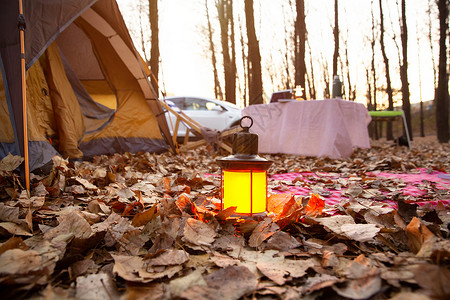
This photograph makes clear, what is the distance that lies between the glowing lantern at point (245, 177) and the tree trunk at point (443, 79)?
1109cm

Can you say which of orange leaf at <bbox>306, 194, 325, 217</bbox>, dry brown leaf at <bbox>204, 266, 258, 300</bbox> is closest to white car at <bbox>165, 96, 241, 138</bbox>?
orange leaf at <bbox>306, 194, 325, 217</bbox>

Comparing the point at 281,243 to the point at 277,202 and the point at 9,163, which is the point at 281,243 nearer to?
the point at 277,202

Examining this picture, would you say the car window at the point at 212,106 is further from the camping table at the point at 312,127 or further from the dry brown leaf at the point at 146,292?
the dry brown leaf at the point at 146,292

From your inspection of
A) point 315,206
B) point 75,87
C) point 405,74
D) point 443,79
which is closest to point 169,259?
point 315,206

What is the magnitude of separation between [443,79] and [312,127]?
296 inches

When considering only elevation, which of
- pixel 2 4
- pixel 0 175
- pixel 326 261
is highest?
pixel 2 4

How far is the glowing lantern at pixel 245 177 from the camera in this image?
1380 mm

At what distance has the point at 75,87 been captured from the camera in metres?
4.49

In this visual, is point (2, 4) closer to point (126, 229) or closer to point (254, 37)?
point (126, 229)

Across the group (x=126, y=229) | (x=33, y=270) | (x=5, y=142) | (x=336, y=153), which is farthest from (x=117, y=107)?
(x=33, y=270)

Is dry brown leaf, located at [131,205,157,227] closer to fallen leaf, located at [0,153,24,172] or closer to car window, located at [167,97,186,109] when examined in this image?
fallen leaf, located at [0,153,24,172]

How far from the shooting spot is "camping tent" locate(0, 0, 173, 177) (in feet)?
7.14

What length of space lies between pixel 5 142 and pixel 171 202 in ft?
5.22

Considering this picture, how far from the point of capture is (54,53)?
3812 millimetres
